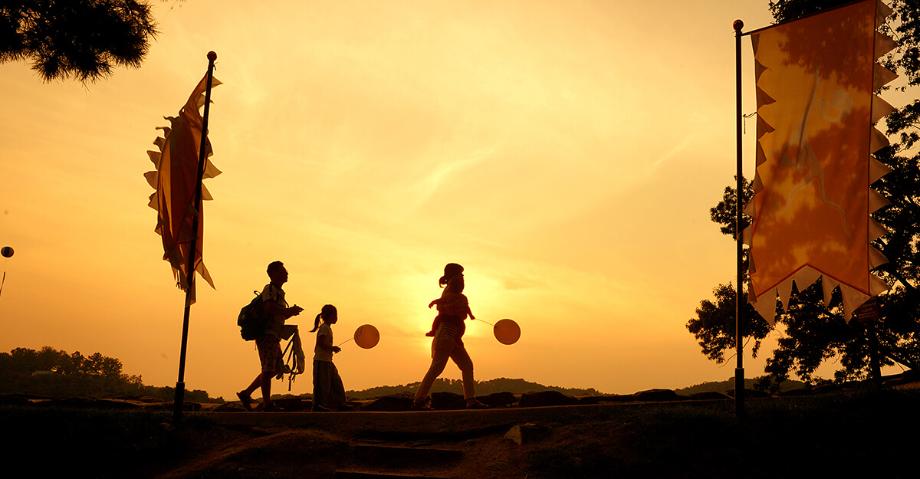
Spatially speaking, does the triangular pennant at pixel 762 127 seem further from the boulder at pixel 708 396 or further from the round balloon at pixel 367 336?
the round balloon at pixel 367 336

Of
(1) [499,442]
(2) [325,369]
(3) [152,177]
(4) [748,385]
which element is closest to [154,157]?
(3) [152,177]

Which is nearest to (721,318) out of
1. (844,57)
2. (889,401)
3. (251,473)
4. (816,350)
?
(816,350)

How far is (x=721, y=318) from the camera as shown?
2261 cm

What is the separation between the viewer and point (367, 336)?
13.5 meters

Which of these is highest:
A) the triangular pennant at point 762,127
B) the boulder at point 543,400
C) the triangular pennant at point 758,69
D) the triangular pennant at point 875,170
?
the triangular pennant at point 758,69

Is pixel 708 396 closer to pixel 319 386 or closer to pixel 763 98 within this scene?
pixel 763 98

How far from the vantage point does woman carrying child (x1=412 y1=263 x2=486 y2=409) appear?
11.7 metres

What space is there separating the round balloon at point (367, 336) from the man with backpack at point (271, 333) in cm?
121

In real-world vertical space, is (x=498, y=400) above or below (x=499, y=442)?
above

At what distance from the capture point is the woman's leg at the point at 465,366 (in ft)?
38.8

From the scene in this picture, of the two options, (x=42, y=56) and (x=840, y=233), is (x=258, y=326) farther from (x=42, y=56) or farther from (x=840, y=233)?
(x=840, y=233)

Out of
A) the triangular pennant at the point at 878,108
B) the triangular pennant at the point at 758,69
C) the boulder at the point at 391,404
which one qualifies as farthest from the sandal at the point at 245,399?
the triangular pennant at the point at 878,108

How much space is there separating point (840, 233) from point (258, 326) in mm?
8339

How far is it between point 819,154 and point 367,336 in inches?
301
